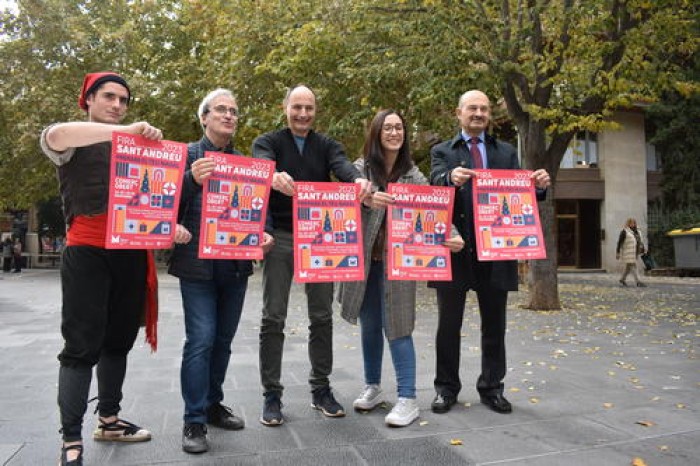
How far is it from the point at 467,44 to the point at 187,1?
11.2 metres

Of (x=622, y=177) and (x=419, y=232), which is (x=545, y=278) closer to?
(x=419, y=232)

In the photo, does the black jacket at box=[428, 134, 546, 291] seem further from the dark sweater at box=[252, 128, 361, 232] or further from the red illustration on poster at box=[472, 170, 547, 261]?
the dark sweater at box=[252, 128, 361, 232]

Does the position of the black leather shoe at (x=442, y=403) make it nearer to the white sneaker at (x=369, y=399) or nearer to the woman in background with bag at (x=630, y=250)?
the white sneaker at (x=369, y=399)

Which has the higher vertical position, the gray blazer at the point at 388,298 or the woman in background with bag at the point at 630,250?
the woman in background with bag at the point at 630,250

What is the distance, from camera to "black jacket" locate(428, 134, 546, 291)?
14.2ft

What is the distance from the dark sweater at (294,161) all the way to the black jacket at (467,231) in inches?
29.6

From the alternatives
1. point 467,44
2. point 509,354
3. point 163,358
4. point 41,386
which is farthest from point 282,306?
point 467,44

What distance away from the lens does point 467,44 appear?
9.76 m

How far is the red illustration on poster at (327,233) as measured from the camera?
385cm

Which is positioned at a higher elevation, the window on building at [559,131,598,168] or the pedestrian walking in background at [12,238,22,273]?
the window on building at [559,131,598,168]

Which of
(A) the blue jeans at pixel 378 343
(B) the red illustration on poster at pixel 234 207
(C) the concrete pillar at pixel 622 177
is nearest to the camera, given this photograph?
(B) the red illustration on poster at pixel 234 207

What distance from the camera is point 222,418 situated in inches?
155

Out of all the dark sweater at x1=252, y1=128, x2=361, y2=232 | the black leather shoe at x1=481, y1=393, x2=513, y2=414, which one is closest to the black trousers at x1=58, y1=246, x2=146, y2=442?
the dark sweater at x1=252, y1=128, x2=361, y2=232

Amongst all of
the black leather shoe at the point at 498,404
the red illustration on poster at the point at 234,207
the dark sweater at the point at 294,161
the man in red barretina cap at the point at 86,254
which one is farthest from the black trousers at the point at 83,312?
the black leather shoe at the point at 498,404
